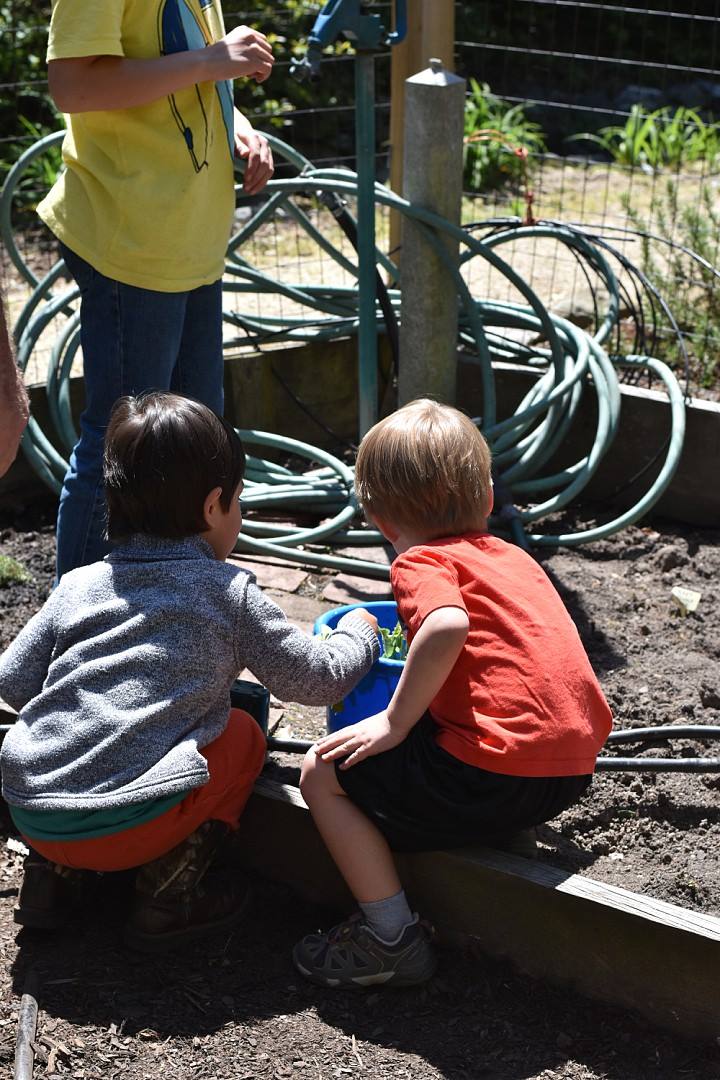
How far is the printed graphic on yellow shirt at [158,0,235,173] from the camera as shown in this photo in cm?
256

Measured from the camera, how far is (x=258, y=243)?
6543 millimetres

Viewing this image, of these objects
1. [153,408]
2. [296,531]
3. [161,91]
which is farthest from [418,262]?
[153,408]

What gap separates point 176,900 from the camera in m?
2.30

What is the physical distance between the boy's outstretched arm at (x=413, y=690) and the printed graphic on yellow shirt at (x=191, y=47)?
4.03ft

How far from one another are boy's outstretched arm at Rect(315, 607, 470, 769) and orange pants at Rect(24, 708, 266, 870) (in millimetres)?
191

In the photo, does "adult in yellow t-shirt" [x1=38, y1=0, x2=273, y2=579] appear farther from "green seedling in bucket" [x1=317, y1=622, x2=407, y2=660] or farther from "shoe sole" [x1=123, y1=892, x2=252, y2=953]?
"shoe sole" [x1=123, y1=892, x2=252, y2=953]

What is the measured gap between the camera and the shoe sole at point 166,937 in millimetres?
2279

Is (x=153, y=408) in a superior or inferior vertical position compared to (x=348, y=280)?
superior

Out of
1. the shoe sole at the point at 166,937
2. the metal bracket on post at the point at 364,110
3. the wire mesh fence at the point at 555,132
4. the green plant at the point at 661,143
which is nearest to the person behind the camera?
the shoe sole at the point at 166,937

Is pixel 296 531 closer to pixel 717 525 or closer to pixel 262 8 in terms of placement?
pixel 717 525

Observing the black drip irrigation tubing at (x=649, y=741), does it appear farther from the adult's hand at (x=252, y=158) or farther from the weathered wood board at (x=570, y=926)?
the adult's hand at (x=252, y=158)

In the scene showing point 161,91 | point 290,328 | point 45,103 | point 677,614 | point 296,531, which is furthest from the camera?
point 45,103

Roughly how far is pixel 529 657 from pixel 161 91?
1.35 m

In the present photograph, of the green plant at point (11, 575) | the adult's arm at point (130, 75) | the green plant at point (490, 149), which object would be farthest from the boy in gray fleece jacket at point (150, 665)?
the green plant at point (490, 149)
